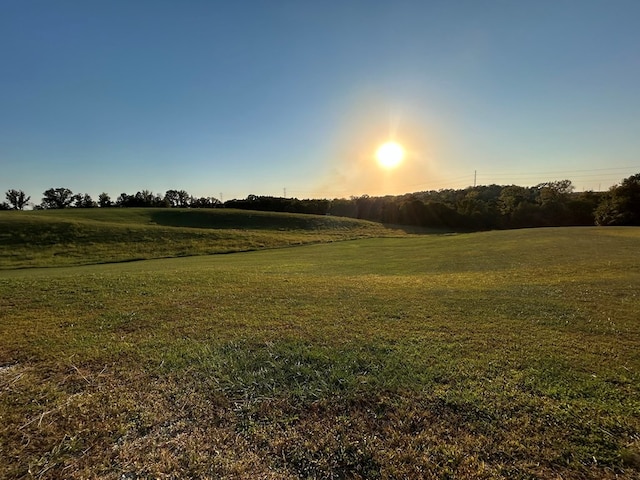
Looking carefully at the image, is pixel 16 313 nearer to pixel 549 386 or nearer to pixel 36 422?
pixel 36 422

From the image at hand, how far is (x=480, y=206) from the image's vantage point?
74.8m

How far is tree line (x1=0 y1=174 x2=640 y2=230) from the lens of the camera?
58219 mm

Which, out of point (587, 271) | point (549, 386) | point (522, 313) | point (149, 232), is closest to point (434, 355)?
point (549, 386)

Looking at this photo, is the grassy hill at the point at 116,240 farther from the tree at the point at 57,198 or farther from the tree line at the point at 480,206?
the tree at the point at 57,198

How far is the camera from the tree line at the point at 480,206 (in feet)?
191

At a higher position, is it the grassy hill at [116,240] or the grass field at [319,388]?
the grass field at [319,388]

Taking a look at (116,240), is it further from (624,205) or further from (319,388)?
(624,205)

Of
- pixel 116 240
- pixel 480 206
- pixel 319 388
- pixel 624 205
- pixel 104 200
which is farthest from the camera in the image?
pixel 104 200

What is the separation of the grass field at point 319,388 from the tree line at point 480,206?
64528 millimetres

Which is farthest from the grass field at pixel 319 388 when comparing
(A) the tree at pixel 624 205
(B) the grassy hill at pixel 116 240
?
(A) the tree at pixel 624 205

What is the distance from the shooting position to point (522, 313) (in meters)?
8.77

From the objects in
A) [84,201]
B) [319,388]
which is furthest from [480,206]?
[84,201]

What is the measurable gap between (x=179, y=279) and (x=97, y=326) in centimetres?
589

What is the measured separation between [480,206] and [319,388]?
259 feet
